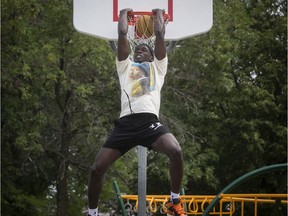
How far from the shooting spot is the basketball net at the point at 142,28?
16.4ft

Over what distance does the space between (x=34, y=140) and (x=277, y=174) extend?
6588mm

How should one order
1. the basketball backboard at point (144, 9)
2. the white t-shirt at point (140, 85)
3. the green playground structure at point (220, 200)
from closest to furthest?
the green playground structure at point (220, 200)
the white t-shirt at point (140, 85)
the basketball backboard at point (144, 9)

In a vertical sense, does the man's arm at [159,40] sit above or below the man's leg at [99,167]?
above

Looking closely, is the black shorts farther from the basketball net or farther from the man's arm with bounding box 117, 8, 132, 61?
the basketball net

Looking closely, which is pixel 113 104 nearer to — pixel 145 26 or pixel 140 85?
pixel 145 26

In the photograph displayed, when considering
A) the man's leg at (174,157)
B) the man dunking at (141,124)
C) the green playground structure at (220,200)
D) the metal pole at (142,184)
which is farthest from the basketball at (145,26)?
the green playground structure at (220,200)

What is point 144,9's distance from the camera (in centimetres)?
522

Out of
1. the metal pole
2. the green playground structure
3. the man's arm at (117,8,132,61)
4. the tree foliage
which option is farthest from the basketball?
the tree foliage

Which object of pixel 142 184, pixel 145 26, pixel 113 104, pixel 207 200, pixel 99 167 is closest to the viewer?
pixel 99 167

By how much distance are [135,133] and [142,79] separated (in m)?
0.43

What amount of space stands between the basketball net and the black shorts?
2.96 ft

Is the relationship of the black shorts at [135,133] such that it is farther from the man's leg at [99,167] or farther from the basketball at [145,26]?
the basketball at [145,26]

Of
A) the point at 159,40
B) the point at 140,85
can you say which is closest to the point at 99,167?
the point at 140,85

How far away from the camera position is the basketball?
498cm
